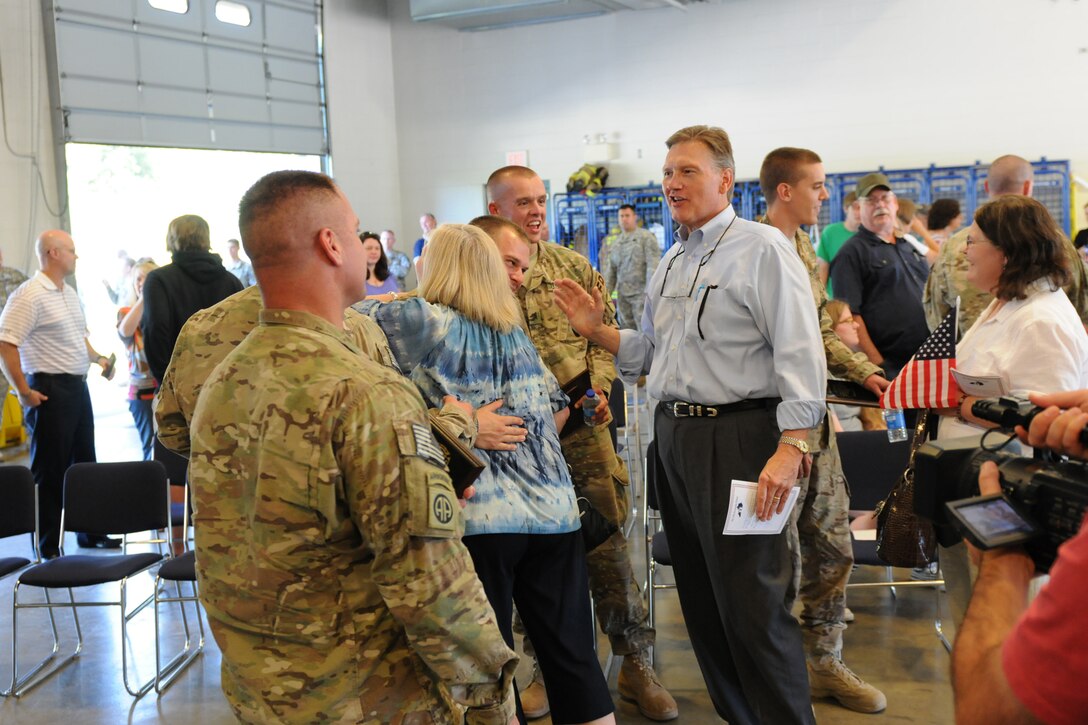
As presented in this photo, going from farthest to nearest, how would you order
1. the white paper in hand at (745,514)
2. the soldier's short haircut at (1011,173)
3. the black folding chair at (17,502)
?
the soldier's short haircut at (1011,173), the black folding chair at (17,502), the white paper in hand at (745,514)

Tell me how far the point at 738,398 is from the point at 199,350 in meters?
1.40

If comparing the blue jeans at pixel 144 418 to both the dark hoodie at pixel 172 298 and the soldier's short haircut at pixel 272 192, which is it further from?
the soldier's short haircut at pixel 272 192

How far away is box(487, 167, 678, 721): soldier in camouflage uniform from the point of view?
333 centimetres

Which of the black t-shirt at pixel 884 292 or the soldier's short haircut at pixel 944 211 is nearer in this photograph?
the black t-shirt at pixel 884 292

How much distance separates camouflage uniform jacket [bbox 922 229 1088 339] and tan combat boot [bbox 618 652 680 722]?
1879mm

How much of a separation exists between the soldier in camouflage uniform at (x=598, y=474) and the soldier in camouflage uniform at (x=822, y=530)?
54cm

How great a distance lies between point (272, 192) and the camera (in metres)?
1.64

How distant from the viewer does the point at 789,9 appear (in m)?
12.2

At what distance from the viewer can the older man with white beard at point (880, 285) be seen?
5016 millimetres

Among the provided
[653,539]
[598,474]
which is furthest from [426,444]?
[653,539]

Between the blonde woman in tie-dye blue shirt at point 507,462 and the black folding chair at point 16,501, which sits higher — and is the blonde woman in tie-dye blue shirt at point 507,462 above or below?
above

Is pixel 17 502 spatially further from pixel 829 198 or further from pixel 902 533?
pixel 829 198

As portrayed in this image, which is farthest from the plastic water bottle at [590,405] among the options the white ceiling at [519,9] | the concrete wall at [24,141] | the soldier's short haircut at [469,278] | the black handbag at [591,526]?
the white ceiling at [519,9]

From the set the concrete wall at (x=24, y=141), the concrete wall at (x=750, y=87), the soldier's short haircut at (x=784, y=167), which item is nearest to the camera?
the soldier's short haircut at (x=784, y=167)
